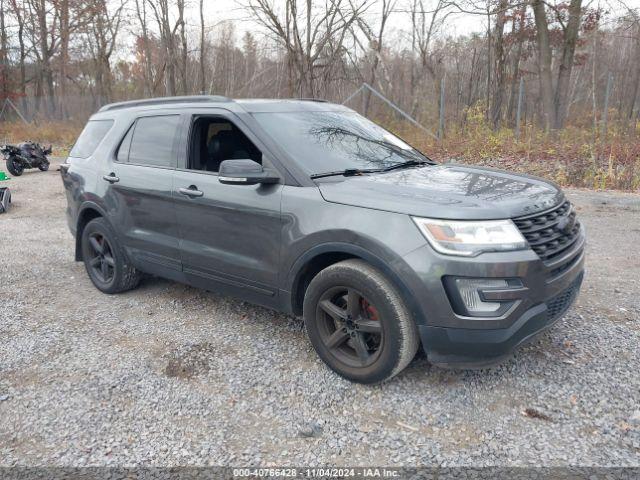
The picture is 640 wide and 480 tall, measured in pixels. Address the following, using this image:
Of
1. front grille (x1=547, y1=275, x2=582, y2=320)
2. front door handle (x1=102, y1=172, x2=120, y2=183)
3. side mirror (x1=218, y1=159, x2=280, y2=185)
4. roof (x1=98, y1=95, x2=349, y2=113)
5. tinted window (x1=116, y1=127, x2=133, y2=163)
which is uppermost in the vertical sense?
roof (x1=98, y1=95, x2=349, y2=113)

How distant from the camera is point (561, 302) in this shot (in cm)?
299

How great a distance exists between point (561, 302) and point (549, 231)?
0.45 meters

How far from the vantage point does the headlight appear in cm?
263

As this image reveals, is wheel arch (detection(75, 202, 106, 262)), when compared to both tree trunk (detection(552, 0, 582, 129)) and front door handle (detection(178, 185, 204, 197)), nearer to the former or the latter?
front door handle (detection(178, 185, 204, 197))

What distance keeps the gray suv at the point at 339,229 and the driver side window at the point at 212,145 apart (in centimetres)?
1

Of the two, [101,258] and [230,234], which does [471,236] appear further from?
[101,258]

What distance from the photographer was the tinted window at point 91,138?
4.83 meters

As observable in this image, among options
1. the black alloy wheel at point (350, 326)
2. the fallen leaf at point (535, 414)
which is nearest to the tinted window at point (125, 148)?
the black alloy wheel at point (350, 326)

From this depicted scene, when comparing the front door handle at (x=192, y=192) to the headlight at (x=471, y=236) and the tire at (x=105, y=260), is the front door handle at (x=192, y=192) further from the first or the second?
the headlight at (x=471, y=236)

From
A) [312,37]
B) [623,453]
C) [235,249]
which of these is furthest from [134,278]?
[312,37]

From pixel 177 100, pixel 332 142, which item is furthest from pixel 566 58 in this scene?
pixel 177 100

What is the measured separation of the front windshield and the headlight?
3.25 ft

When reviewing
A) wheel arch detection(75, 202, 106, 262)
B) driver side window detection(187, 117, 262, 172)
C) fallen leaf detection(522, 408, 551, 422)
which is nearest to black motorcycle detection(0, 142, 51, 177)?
wheel arch detection(75, 202, 106, 262)

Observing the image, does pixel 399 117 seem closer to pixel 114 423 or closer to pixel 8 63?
pixel 114 423
